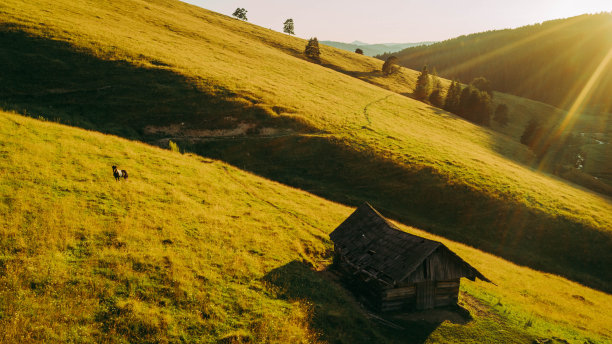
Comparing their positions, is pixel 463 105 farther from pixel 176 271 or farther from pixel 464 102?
pixel 176 271

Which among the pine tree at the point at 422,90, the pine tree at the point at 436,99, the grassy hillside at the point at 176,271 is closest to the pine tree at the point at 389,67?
the pine tree at the point at 422,90

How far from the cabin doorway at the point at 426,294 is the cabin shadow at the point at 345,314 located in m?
0.40

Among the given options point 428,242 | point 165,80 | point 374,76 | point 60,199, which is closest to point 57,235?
point 60,199

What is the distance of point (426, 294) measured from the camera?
19.0 metres

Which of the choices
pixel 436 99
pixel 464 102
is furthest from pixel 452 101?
pixel 436 99

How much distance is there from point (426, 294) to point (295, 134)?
30.3 meters

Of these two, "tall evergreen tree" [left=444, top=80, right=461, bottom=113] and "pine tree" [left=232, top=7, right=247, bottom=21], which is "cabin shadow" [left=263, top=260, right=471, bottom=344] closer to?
"tall evergreen tree" [left=444, top=80, right=461, bottom=113]

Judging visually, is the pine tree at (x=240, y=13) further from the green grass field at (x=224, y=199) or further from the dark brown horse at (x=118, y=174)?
the dark brown horse at (x=118, y=174)

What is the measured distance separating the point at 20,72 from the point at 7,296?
4144 centimetres

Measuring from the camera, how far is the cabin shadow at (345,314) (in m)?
15.5

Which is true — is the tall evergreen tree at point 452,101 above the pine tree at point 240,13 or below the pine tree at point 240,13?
below

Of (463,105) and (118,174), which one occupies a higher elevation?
(463,105)

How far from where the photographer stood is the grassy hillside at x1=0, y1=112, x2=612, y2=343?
12695 mm

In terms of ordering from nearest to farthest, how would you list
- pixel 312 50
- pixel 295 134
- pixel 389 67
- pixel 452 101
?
1. pixel 295 134
2. pixel 452 101
3. pixel 312 50
4. pixel 389 67
